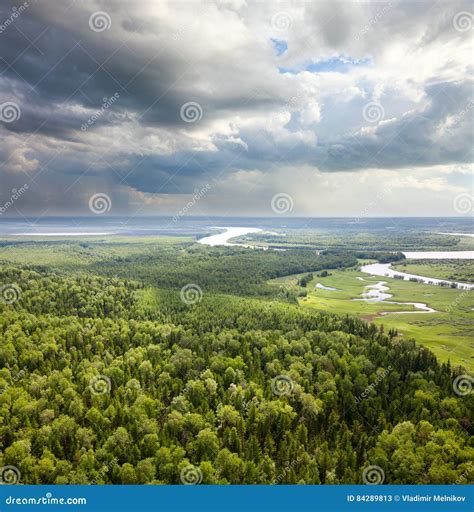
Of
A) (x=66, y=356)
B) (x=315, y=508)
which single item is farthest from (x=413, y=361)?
(x=66, y=356)

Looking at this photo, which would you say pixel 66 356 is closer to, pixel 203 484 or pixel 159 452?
pixel 159 452

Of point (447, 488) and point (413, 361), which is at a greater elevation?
point (413, 361)

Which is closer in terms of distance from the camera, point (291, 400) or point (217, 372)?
point (291, 400)
